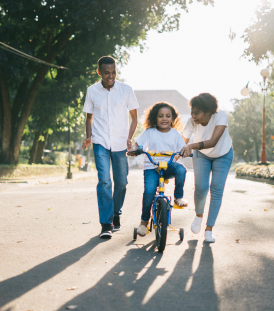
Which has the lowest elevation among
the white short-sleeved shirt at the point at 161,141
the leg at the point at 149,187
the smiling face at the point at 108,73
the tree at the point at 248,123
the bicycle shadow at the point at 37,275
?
the bicycle shadow at the point at 37,275

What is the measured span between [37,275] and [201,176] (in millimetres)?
2319

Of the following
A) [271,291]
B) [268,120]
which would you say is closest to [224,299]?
[271,291]

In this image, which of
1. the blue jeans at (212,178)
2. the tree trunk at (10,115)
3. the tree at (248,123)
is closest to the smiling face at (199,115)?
the blue jeans at (212,178)

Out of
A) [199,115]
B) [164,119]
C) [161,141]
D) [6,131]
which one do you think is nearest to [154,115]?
[164,119]

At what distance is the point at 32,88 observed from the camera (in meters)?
20.5

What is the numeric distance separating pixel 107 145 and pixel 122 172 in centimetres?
41

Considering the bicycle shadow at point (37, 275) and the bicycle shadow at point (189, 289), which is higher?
the bicycle shadow at point (189, 289)

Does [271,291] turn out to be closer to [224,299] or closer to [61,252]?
[224,299]

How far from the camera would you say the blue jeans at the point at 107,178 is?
5211 mm

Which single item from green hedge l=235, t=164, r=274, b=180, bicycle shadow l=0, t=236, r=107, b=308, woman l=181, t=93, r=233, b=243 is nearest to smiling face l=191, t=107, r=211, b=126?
woman l=181, t=93, r=233, b=243

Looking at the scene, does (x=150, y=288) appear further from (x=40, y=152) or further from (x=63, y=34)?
(x=40, y=152)

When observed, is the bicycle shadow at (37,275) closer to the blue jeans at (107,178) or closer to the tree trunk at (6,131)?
the blue jeans at (107,178)

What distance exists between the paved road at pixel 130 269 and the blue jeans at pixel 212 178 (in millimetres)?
387

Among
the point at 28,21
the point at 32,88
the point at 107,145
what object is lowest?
the point at 107,145
